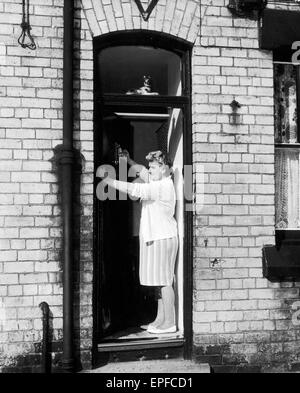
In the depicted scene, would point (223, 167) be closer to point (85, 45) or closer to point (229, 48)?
point (229, 48)

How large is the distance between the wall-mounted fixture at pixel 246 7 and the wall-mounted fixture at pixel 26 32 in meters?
2.04

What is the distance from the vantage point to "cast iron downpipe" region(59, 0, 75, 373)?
4.95m

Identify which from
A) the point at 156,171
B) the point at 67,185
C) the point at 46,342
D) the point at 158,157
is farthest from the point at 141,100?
the point at 46,342

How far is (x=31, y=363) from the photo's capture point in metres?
4.97

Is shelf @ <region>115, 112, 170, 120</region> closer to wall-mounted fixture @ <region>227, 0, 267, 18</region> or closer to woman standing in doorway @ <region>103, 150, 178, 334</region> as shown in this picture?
woman standing in doorway @ <region>103, 150, 178, 334</region>

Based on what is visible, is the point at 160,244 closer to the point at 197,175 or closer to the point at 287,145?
the point at 197,175

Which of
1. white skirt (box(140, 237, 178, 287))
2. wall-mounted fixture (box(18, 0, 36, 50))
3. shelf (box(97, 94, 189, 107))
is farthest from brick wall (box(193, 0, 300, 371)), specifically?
wall-mounted fixture (box(18, 0, 36, 50))

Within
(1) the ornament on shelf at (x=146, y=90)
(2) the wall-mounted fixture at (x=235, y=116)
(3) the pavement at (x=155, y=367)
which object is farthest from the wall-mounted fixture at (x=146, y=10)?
(3) the pavement at (x=155, y=367)

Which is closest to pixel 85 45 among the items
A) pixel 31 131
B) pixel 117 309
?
pixel 31 131

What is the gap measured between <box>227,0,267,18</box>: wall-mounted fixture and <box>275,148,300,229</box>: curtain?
1472mm

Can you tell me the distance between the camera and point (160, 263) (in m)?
5.59

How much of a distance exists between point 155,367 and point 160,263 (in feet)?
3.46

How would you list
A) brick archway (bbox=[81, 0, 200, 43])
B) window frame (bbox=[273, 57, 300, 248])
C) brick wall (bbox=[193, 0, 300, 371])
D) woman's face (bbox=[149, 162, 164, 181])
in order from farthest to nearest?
1. woman's face (bbox=[149, 162, 164, 181])
2. window frame (bbox=[273, 57, 300, 248])
3. brick wall (bbox=[193, 0, 300, 371])
4. brick archway (bbox=[81, 0, 200, 43])

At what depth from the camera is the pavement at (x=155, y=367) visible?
5039 millimetres
